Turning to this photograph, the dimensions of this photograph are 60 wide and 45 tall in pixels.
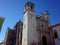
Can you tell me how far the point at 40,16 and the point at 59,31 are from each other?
25.0 feet

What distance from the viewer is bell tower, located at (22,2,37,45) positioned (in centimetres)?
2456

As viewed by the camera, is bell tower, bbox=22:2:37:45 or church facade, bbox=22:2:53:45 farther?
church facade, bbox=22:2:53:45

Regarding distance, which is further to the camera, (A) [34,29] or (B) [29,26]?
(A) [34,29]

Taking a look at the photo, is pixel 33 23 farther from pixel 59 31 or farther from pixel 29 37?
pixel 59 31

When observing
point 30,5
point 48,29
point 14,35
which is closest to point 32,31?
point 48,29

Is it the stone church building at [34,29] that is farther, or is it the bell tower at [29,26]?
the stone church building at [34,29]

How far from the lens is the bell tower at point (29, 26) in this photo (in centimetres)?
2456

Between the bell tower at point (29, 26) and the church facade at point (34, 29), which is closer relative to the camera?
the bell tower at point (29, 26)

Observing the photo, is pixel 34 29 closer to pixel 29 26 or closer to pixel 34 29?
pixel 34 29

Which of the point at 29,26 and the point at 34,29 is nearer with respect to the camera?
the point at 29,26

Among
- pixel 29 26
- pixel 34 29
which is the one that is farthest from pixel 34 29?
pixel 29 26

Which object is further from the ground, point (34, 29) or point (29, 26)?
point (29, 26)

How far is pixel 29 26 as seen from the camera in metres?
26.1

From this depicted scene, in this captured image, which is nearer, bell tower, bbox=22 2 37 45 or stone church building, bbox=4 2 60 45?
bell tower, bbox=22 2 37 45
